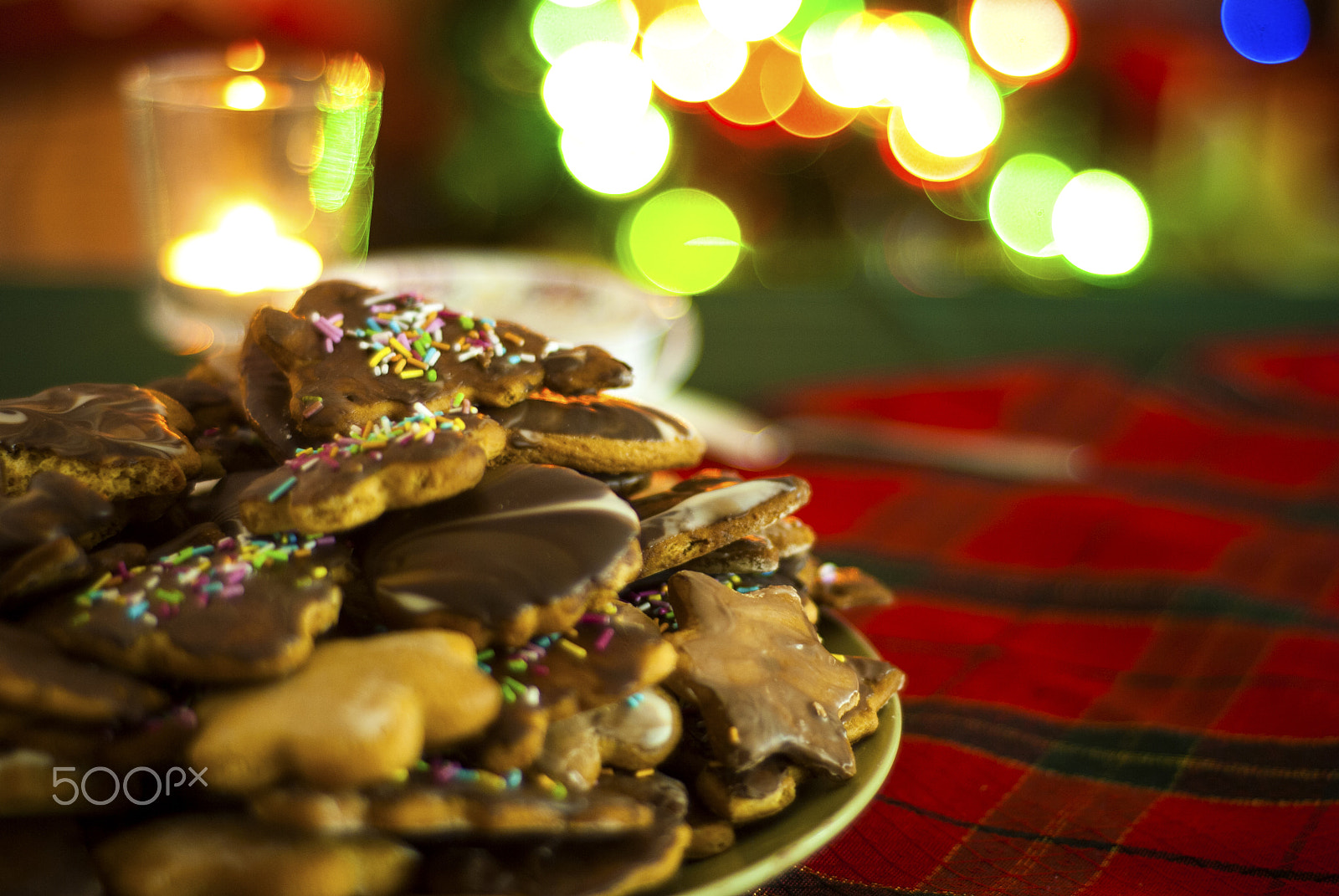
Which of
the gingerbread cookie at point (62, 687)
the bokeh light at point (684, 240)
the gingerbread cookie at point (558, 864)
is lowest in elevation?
the bokeh light at point (684, 240)

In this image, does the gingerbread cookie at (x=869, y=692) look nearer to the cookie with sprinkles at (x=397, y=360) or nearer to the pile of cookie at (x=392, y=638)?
the pile of cookie at (x=392, y=638)

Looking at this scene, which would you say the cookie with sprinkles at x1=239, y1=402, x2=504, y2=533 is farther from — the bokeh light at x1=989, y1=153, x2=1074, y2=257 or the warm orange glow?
the bokeh light at x1=989, y1=153, x2=1074, y2=257

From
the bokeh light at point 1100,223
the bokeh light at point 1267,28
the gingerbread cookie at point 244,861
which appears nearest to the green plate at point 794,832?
the gingerbread cookie at point 244,861

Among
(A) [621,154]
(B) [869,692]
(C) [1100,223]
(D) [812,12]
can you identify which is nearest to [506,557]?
(B) [869,692]

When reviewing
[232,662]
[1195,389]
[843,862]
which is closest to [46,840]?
[232,662]

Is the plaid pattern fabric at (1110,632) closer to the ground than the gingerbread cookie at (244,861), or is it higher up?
closer to the ground

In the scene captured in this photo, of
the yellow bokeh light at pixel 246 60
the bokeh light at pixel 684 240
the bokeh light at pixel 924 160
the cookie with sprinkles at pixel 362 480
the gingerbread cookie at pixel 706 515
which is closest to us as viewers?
the cookie with sprinkles at pixel 362 480

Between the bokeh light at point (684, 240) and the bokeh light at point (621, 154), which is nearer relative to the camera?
the bokeh light at point (621, 154)

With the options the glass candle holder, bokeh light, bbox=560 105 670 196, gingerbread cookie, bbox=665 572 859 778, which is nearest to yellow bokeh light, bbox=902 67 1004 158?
bokeh light, bbox=560 105 670 196
